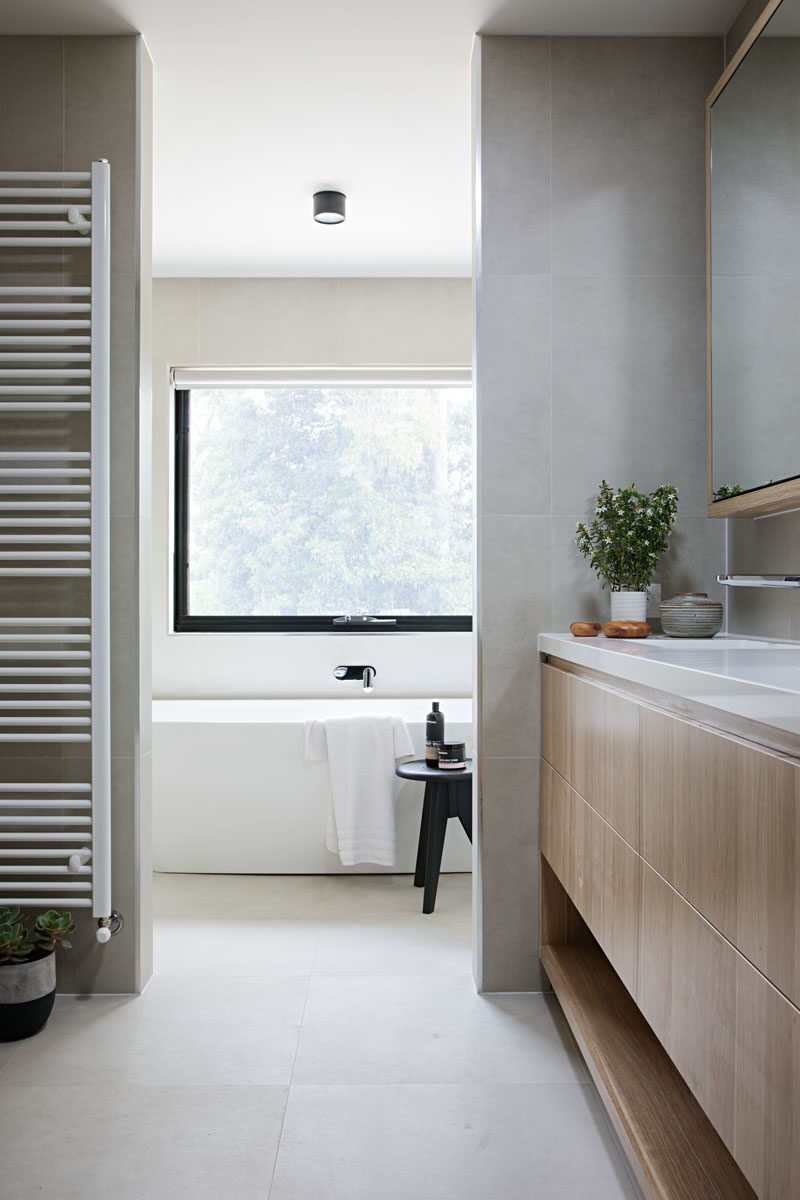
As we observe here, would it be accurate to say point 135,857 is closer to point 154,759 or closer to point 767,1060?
point 154,759

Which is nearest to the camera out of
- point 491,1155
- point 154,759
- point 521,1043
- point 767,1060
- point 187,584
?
point 767,1060

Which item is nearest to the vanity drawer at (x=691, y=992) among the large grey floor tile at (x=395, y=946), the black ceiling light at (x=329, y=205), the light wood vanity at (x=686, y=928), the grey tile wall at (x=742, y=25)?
the light wood vanity at (x=686, y=928)

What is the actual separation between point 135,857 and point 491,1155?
3.72 ft

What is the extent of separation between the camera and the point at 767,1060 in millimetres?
939

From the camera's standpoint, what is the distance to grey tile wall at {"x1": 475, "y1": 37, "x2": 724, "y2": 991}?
233cm

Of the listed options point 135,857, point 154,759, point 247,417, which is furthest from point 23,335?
point 247,417

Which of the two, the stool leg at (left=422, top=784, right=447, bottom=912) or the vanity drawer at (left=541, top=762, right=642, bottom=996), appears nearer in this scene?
the vanity drawer at (left=541, top=762, right=642, bottom=996)

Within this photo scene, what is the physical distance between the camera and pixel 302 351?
4.16 metres

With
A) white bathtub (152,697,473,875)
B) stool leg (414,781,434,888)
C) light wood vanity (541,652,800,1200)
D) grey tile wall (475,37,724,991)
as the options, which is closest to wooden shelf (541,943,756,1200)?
light wood vanity (541,652,800,1200)

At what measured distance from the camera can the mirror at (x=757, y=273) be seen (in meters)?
1.73

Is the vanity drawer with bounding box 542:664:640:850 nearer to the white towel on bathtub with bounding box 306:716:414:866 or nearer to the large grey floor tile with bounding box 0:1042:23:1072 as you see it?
the white towel on bathtub with bounding box 306:716:414:866

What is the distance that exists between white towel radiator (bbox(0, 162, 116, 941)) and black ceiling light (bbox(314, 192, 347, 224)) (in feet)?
3.56

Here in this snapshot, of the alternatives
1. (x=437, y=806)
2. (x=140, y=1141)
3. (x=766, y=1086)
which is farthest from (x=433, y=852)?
(x=766, y=1086)

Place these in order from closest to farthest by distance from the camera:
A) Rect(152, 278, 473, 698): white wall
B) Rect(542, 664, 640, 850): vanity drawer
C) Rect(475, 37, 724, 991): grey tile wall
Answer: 1. Rect(542, 664, 640, 850): vanity drawer
2. Rect(475, 37, 724, 991): grey tile wall
3. Rect(152, 278, 473, 698): white wall
